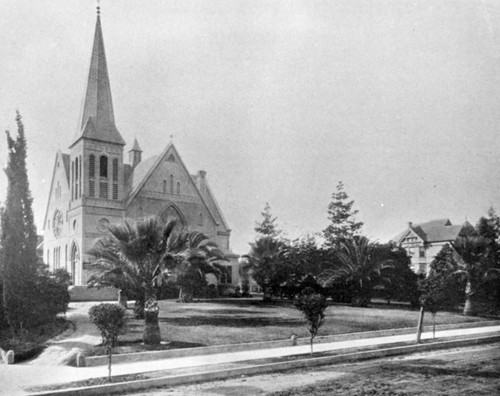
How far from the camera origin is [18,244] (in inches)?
831

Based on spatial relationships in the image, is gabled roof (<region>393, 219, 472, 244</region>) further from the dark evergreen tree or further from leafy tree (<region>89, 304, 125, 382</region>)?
leafy tree (<region>89, 304, 125, 382</region>)

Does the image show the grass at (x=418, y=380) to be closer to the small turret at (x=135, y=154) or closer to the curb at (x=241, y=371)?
the curb at (x=241, y=371)

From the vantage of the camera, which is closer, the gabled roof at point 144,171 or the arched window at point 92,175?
the arched window at point 92,175

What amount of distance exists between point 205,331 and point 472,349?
10.0m

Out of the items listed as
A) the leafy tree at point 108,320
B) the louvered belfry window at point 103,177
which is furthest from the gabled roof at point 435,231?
the leafy tree at point 108,320

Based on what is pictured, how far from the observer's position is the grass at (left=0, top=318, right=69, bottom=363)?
54.8ft

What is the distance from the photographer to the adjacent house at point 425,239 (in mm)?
70938

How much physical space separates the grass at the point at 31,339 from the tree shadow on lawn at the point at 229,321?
470 centimetres

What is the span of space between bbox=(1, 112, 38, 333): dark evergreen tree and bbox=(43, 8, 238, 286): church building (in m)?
23.5

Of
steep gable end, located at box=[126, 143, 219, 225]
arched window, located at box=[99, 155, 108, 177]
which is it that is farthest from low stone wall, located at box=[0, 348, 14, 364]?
arched window, located at box=[99, 155, 108, 177]

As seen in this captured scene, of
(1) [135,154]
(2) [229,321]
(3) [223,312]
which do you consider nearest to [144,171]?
(1) [135,154]

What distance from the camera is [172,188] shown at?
173 feet

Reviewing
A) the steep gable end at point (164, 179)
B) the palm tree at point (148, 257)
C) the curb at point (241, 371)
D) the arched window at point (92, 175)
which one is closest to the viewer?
the curb at point (241, 371)

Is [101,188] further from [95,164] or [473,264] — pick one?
[473,264]
